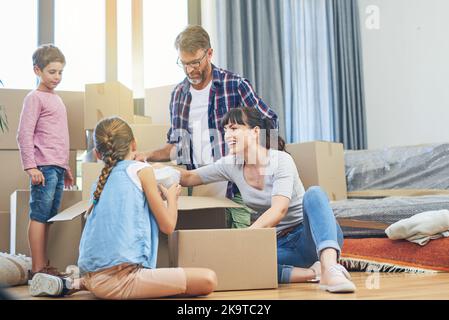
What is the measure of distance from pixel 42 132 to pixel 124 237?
76 centimetres

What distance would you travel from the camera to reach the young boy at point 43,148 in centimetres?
195

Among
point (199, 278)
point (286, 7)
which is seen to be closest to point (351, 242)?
point (199, 278)

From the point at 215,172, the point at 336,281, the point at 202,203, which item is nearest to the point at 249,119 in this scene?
the point at 215,172

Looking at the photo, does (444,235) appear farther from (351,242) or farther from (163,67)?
(163,67)

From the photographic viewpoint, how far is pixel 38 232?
1.95 m

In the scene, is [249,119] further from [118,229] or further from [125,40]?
[125,40]

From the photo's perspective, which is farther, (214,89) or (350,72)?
(350,72)

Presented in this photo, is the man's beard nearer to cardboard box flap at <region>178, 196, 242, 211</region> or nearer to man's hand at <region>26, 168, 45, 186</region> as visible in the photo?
cardboard box flap at <region>178, 196, 242, 211</region>

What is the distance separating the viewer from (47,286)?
1464mm

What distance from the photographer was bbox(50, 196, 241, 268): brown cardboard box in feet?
5.25

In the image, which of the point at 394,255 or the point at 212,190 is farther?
the point at 394,255

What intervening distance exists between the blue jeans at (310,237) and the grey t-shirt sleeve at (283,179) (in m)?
0.06

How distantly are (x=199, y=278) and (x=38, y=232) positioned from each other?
2.47 feet
